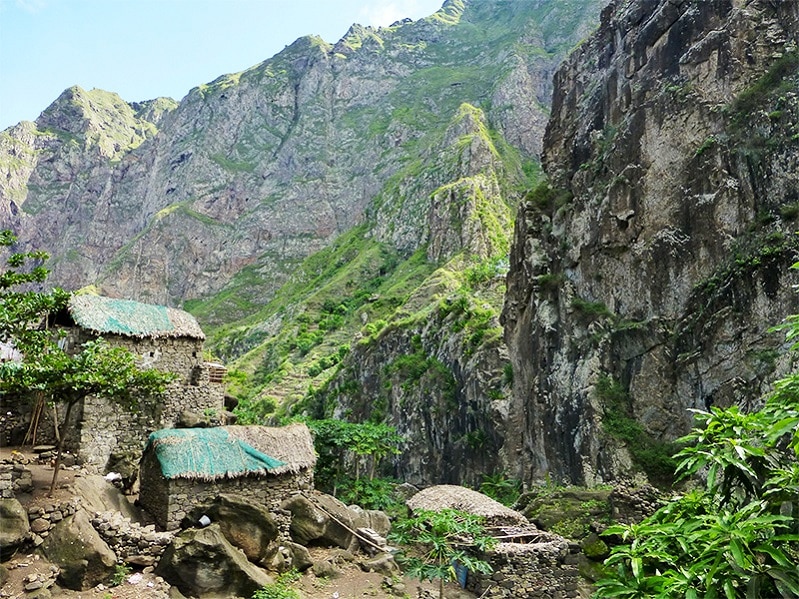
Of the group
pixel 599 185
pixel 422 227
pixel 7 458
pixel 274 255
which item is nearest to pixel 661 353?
pixel 599 185

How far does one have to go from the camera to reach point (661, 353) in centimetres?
2988

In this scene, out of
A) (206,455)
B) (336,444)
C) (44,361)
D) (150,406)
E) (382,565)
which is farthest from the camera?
(336,444)

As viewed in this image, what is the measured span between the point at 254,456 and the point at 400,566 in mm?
5169

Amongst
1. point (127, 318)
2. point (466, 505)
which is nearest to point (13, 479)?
point (127, 318)

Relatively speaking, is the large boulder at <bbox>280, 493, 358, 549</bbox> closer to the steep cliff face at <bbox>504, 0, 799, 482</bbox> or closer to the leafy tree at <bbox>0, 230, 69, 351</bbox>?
the leafy tree at <bbox>0, 230, 69, 351</bbox>

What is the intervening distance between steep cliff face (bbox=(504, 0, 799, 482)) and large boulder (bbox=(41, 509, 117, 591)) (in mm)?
24095

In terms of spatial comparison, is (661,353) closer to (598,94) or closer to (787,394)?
(598,94)

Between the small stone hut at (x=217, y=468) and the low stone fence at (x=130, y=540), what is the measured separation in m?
1.27

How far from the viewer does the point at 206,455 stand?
588 inches

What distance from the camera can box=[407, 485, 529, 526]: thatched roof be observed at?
1678 cm

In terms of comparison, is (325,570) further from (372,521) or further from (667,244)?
(667,244)

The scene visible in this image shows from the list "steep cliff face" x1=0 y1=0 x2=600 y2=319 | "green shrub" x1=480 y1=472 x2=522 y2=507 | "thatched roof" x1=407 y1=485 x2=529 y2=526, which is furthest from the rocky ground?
"steep cliff face" x1=0 y1=0 x2=600 y2=319

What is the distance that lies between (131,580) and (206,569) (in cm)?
152

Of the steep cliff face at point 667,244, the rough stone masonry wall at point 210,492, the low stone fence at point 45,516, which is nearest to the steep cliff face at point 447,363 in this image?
the steep cliff face at point 667,244
